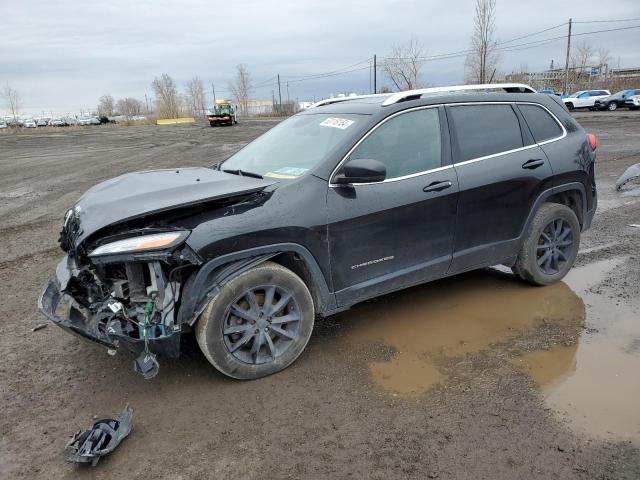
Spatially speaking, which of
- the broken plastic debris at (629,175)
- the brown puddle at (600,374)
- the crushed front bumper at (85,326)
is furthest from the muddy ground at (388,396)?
the broken plastic debris at (629,175)

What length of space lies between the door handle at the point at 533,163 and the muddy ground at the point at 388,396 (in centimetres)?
120

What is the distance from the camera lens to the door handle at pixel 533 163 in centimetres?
442

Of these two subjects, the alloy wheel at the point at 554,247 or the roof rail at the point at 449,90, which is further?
the alloy wheel at the point at 554,247

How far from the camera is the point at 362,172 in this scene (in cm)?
338

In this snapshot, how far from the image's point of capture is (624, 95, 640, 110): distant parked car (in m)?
36.8

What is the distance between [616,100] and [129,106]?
129 metres

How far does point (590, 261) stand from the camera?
5.54 metres

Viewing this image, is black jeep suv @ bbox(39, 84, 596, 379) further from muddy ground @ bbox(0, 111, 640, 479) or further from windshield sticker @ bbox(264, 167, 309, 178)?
muddy ground @ bbox(0, 111, 640, 479)

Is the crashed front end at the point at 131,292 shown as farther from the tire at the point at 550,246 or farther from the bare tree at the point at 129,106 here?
the bare tree at the point at 129,106

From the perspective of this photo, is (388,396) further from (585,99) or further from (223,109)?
(223,109)

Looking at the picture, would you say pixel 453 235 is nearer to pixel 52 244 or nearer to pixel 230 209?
pixel 230 209

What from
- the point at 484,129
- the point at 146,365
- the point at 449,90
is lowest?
the point at 146,365

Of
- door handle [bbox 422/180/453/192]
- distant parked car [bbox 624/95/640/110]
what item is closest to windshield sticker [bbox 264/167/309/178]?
door handle [bbox 422/180/453/192]

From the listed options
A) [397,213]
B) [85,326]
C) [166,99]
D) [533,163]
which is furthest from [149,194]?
[166,99]
